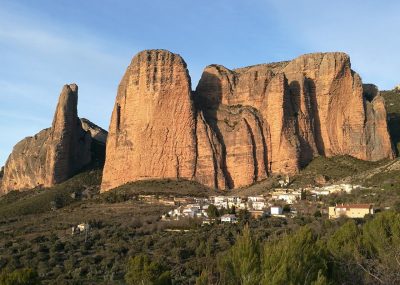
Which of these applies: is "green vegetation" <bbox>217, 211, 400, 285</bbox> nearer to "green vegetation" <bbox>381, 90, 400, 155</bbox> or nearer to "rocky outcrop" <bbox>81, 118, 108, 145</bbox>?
"green vegetation" <bbox>381, 90, 400, 155</bbox>

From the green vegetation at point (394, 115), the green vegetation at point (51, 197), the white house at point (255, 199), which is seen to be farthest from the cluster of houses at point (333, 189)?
the green vegetation at point (51, 197)

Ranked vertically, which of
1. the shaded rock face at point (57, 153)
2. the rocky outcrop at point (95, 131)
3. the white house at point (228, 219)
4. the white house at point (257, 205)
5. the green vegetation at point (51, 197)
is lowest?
the white house at point (228, 219)

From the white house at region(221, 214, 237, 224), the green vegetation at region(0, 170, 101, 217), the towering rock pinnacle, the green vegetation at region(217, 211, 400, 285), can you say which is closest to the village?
the white house at region(221, 214, 237, 224)

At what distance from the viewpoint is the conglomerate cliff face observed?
3056 inches

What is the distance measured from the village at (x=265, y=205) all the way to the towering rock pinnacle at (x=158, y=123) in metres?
8.09

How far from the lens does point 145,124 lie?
81.1m

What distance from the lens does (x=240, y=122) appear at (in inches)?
3115

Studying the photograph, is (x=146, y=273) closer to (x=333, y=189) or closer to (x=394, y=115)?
(x=333, y=189)

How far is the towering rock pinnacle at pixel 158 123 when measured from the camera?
79312 mm

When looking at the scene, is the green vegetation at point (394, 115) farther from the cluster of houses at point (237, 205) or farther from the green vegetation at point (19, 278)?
the green vegetation at point (19, 278)

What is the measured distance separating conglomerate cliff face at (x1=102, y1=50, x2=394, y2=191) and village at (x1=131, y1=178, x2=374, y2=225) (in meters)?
6.24

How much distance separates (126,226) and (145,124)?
93.4ft

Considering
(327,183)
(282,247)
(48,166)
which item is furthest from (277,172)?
(282,247)

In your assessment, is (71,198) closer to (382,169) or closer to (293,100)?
(293,100)
